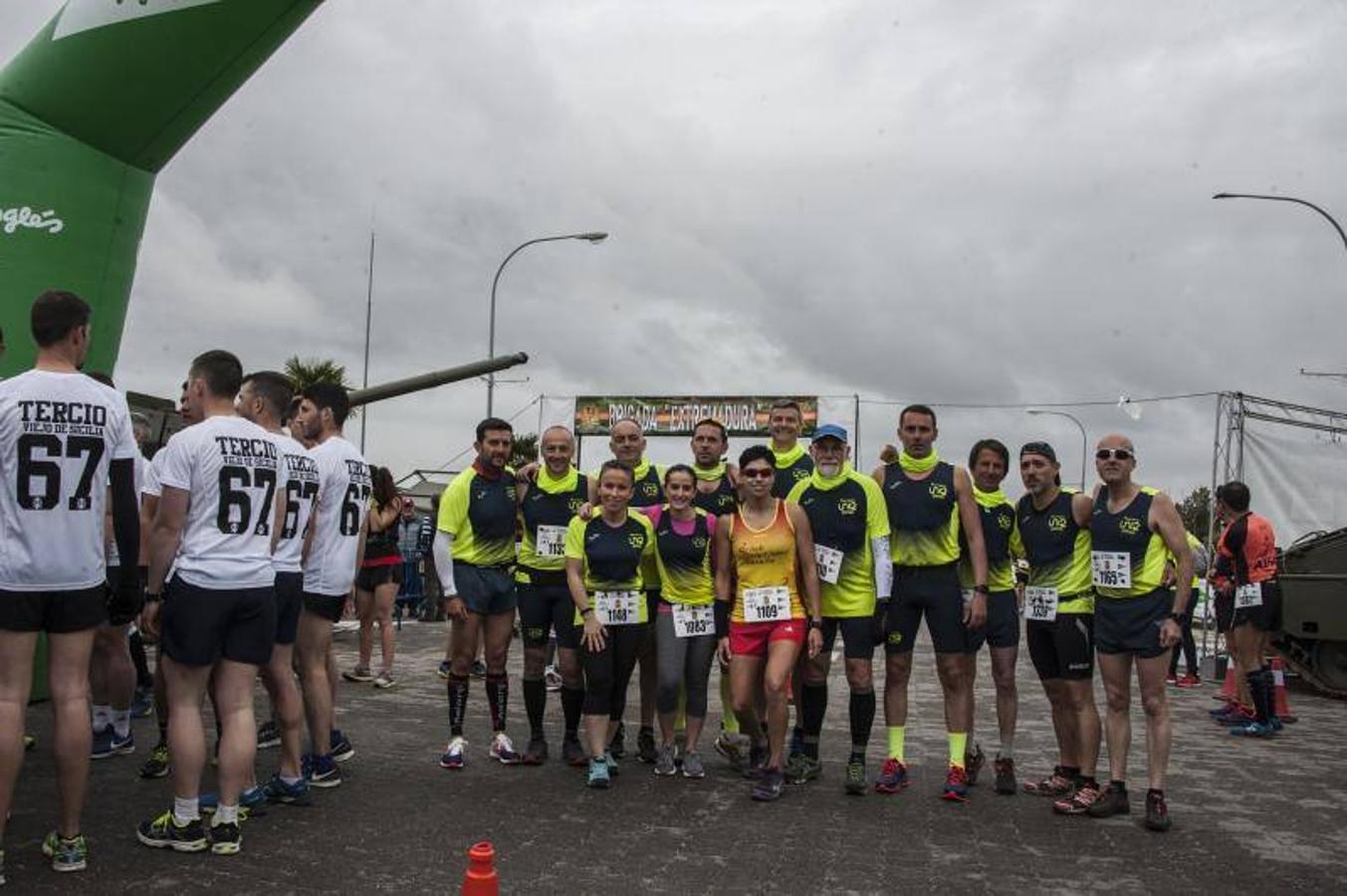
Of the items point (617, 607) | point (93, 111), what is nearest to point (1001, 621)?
point (617, 607)

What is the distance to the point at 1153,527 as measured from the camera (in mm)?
5805

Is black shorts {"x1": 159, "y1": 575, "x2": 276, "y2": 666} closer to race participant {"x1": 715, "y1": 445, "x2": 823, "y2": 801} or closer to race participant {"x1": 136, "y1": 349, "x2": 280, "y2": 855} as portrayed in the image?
race participant {"x1": 136, "y1": 349, "x2": 280, "y2": 855}

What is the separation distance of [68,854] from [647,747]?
11.7ft

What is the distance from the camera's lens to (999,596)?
6.49 m

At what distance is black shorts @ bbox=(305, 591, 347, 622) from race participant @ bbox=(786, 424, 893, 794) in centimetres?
269

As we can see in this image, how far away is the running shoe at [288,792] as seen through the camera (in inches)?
213

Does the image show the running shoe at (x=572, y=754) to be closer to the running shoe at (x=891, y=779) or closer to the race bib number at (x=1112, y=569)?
the running shoe at (x=891, y=779)

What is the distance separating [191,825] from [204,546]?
1148mm

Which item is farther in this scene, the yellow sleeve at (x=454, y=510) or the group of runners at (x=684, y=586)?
the yellow sleeve at (x=454, y=510)

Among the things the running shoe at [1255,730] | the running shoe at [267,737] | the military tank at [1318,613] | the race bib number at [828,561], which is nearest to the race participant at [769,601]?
the race bib number at [828,561]

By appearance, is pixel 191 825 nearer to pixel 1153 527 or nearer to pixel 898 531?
pixel 898 531

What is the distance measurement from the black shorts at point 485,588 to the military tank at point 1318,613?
10.2m

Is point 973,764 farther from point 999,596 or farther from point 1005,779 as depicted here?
point 999,596

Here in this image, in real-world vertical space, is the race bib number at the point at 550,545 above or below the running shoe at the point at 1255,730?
above
